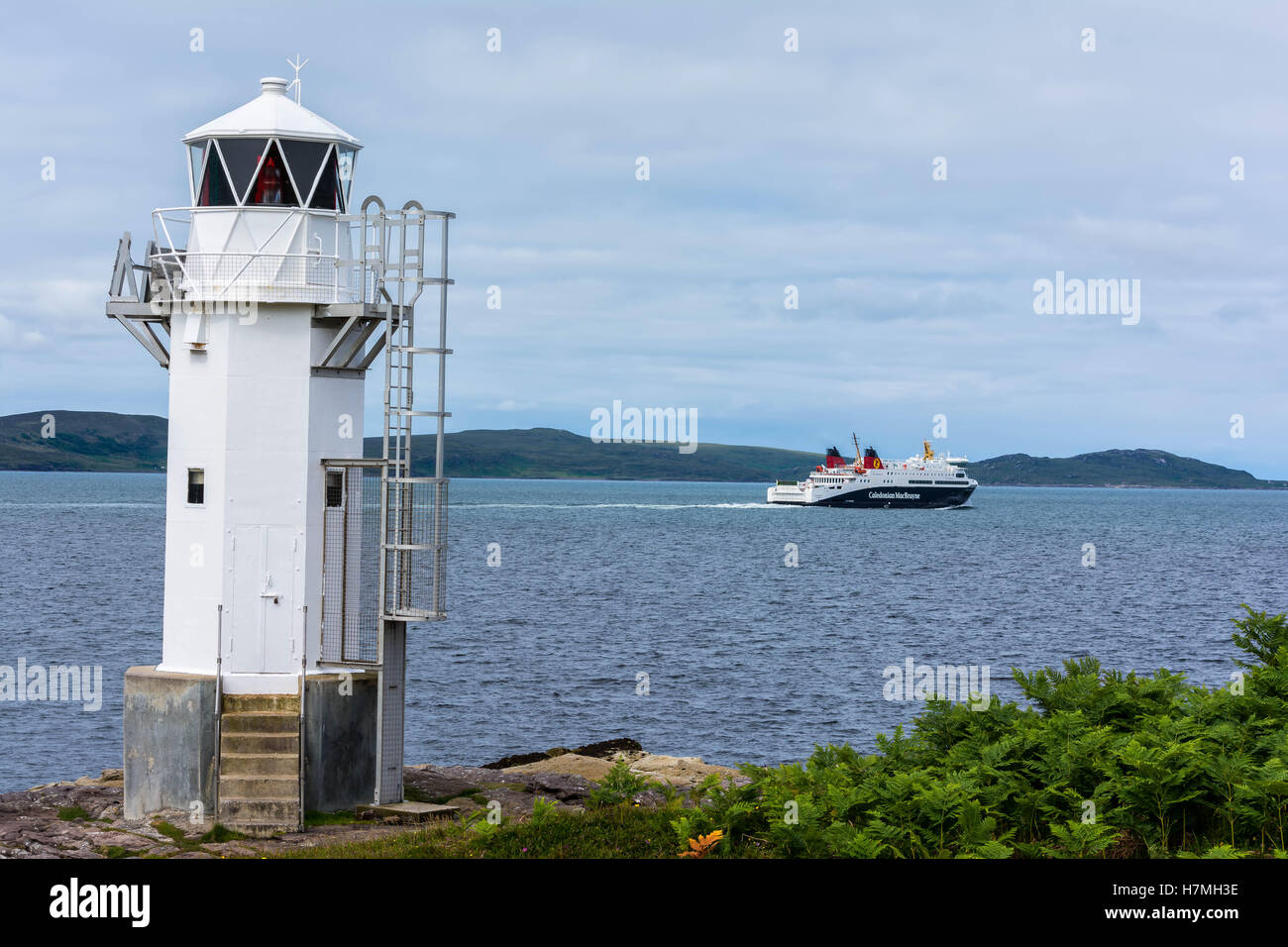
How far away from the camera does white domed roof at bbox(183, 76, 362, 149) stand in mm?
19016

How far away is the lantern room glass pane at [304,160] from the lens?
19.2 meters

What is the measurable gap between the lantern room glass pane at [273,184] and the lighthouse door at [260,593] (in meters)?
4.53

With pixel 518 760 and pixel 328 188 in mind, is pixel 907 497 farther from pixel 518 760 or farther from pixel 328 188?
pixel 328 188

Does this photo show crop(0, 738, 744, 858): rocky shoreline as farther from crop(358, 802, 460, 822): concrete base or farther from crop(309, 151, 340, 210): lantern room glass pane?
crop(309, 151, 340, 210): lantern room glass pane

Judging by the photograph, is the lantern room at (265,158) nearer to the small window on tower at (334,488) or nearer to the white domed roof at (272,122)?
the white domed roof at (272,122)

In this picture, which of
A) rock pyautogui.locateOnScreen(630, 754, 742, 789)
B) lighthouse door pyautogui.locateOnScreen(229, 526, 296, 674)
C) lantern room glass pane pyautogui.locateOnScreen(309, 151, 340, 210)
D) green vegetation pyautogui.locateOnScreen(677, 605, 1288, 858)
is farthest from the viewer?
rock pyautogui.locateOnScreen(630, 754, 742, 789)

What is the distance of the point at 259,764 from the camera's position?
1828 cm

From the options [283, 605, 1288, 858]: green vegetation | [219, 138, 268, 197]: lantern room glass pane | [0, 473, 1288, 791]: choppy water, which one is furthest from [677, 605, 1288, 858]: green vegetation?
[0, 473, 1288, 791]: choppy water

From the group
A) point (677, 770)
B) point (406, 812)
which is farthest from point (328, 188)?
point (677, 770)

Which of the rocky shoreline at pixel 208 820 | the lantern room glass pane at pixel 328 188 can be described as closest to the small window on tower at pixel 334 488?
the lantern room glass pane at pixel 328 188

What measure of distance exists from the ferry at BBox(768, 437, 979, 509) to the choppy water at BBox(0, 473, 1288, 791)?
62.1 metres

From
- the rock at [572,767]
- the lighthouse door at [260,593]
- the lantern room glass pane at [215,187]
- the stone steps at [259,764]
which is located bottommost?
the rock at [572,767]

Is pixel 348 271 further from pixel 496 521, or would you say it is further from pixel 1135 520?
pixel 1135 520
